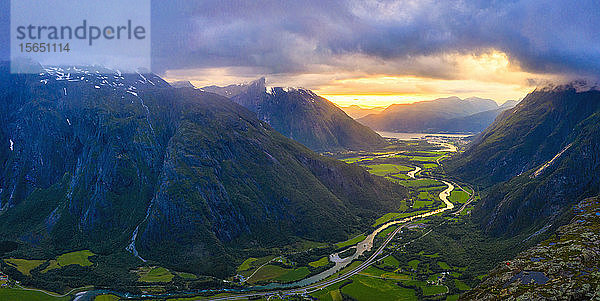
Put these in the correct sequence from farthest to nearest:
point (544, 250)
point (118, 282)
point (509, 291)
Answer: point (118, 282) < point (544, 250) < point (509, 291)

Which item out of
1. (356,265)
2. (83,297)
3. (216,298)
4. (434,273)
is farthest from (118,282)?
(434,273)

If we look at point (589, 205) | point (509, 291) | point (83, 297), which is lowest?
point (83, 297)

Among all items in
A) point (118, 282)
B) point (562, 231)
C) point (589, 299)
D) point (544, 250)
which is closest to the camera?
point (589, 299)

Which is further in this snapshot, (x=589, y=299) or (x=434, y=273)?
(x=434, y=273)

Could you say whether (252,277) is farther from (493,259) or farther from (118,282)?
(493,259)

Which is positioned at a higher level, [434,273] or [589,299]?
[589,299]

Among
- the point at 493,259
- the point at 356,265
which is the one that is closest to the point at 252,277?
the point at 356,265
